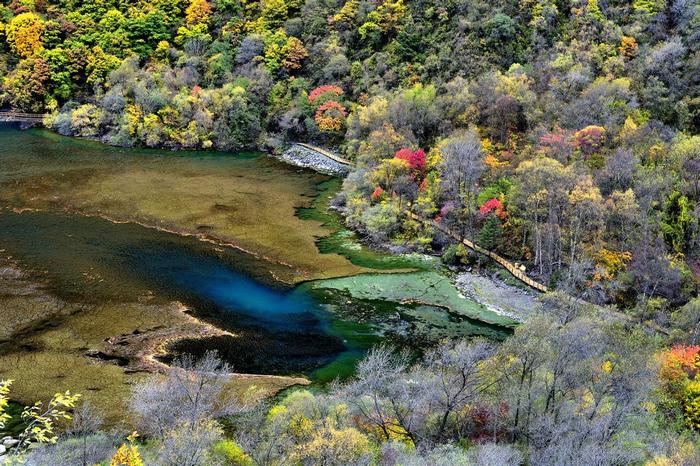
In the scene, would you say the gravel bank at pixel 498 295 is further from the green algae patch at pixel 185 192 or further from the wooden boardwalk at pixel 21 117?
the wooden boardwalk at pixel 21 117

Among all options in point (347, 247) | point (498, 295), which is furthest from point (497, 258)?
point (347, 247)

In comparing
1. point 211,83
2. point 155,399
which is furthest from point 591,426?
point 211,83

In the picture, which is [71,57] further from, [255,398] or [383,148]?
[255,398]

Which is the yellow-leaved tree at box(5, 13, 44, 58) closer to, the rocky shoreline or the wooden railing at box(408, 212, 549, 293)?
the rocky shoreline

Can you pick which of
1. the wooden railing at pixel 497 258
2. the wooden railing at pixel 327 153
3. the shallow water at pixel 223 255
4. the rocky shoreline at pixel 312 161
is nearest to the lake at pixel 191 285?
the shallow water at pixel 223 255

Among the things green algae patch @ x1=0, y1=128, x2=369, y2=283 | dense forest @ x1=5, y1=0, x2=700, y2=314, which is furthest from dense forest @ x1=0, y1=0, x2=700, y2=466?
green algae patch @ x1=0, y1=128, x2=369, y2=283

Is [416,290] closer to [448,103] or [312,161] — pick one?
[448,103]
